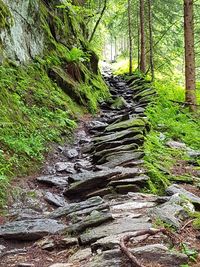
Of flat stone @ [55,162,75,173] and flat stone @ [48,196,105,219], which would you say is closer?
flat stone @ [48,196,105,219]

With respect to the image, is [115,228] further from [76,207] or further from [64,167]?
[64,167]

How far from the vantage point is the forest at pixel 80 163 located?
3.70 metres

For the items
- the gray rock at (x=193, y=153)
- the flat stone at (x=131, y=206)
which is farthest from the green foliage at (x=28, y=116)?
the gray rock at (x=193, y=153)

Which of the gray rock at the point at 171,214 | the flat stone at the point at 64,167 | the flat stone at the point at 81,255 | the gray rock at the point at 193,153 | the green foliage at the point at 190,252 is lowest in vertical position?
the gray rock at the point at 193,153

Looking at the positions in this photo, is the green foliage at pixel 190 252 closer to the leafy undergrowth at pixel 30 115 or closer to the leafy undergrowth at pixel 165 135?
the leafy undergrowth at pixel 165 135

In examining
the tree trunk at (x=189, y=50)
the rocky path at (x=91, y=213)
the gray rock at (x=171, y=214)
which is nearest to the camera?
the rocky path at (x=91, y=213)

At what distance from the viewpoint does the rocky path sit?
3438 mm

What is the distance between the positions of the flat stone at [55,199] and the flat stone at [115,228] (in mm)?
1711

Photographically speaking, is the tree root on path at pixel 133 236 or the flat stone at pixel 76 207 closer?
the tree root on path at pixel 133 236

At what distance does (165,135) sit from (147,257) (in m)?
6.79

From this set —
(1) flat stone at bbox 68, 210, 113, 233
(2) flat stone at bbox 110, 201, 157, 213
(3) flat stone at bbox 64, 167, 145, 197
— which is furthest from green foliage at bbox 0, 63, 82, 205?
(2) flat stone at bbox 110, 201, 157, 213

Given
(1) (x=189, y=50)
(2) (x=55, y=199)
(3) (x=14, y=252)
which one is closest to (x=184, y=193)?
(2) (x=55, y=199)

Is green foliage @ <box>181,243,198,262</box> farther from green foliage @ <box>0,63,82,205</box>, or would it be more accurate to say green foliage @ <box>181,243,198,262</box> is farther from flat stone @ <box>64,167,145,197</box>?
green foliage @ <box>0,63,82,205</box>

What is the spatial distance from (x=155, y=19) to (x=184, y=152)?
56.7 feet
